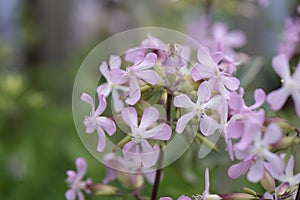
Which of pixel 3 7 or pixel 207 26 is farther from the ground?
pixel 3 7

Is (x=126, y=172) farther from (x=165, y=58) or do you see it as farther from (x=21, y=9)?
(x=21, y=9)

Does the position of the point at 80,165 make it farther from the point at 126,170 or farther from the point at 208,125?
the point at 208,125

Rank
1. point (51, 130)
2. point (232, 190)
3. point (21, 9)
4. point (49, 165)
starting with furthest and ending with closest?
point (21, 9) → point (51, 130) → point (49, 165) → point (232, 190)

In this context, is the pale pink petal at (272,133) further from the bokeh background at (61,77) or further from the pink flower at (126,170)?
the bokeh background at (61,77)

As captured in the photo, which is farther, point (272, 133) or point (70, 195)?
point (70, 195)

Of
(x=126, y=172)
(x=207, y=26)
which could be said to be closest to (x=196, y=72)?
(x=126, y=172)

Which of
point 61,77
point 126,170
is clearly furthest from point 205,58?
point 61,77

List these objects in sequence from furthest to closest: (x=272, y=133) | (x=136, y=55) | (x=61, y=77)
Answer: (x=61, y=77)
(x=136, y=55)
(x=272, y=133)
